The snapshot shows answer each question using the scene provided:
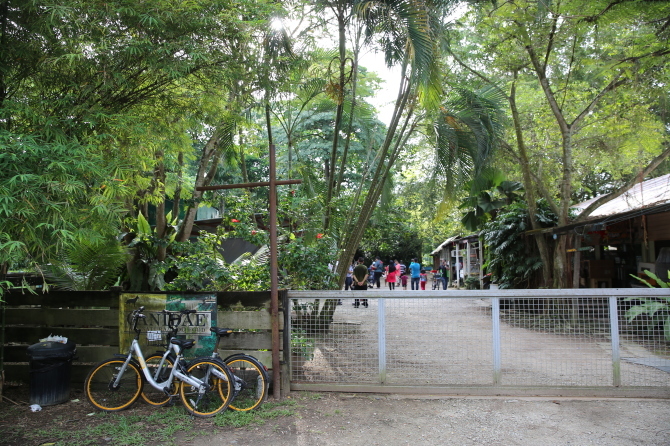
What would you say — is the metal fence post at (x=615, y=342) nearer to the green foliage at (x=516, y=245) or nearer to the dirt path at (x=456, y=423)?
the dirt path at (x=456, y=423)

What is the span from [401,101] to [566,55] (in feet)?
19.6

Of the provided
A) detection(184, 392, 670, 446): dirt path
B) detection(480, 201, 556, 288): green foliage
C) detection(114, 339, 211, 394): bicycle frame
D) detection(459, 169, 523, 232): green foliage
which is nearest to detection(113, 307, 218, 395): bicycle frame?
detection(114, 339, 211, 394): bicycle frame

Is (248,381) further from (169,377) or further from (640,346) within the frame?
(640,346)

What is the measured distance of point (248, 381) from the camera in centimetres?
552

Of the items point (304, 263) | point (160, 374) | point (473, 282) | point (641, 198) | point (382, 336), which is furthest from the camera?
point (473, 282)

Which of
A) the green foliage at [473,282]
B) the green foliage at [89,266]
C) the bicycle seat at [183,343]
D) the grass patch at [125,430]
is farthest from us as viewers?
the green foliage at [473,282]

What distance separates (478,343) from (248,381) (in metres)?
2.70

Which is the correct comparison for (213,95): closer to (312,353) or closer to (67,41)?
(67,41)

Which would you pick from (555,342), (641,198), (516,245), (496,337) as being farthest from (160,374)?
(516,245)

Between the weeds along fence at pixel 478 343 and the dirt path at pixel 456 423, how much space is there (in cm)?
21

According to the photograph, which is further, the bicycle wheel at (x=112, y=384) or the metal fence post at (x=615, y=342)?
the metal fence post at (x=615, y=342)

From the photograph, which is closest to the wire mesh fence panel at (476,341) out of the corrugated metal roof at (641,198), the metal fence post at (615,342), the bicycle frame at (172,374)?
the metal fence post at (615,342)

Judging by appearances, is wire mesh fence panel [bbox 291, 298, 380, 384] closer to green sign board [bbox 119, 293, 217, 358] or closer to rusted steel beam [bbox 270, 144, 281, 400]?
rusted steel beam [bbox 270, 144, 281, 400]

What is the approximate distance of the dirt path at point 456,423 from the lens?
4465mm
